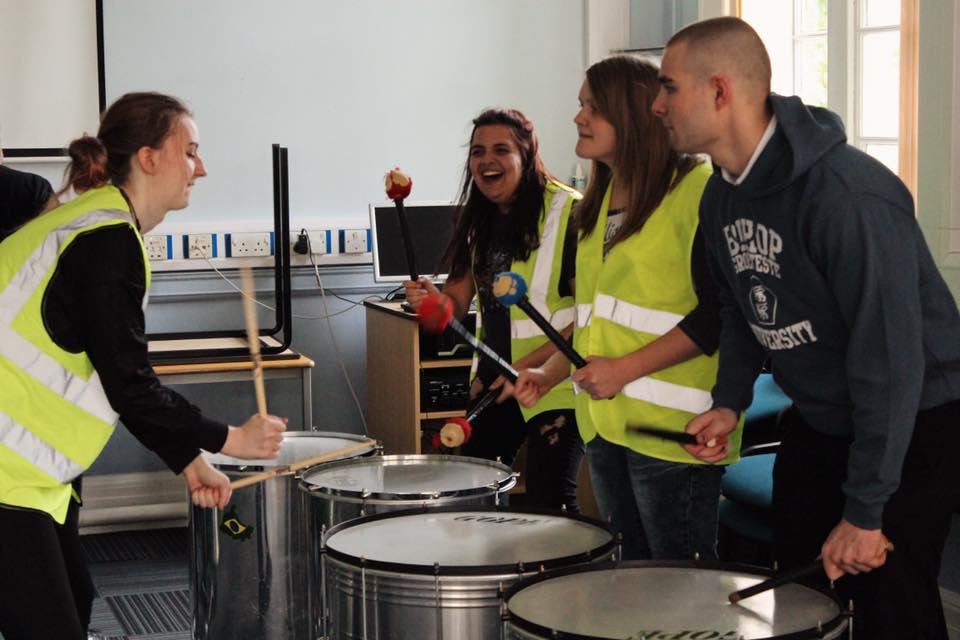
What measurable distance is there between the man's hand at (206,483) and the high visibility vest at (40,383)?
21 centimetres

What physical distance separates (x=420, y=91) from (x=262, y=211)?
0.79m

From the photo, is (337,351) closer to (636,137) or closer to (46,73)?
(46,73)

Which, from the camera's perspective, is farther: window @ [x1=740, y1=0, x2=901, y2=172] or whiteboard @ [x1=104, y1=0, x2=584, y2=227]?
whiteboard @ [x1=104, y1=0, x2=584, y2=227]

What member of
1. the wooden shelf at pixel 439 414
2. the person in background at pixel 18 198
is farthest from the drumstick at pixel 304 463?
the person in background at pixel 18 198

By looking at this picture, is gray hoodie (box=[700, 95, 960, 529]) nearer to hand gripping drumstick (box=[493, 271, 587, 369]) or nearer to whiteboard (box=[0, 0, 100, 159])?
hand gripping drumstick (box=[493, 271, 587, 369])

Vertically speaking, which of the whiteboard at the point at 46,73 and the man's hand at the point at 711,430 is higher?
the whiteboard at the point at 46,73

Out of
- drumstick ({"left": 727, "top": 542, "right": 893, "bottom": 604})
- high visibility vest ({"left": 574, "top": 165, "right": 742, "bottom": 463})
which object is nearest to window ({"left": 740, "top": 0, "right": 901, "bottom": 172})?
high visibility vest ({"left": 574, "top": 165, "right": 742, "bottom": 463})

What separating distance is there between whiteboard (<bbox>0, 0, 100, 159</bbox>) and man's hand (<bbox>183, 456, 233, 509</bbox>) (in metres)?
2.61

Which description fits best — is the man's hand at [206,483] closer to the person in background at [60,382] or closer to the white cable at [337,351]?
the person in background at [60,382]

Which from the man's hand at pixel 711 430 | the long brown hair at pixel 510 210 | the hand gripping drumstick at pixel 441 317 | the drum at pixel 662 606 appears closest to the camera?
the drum at pixel 662 606

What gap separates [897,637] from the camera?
186cm

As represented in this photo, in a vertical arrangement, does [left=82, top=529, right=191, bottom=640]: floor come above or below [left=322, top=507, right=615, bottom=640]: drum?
below

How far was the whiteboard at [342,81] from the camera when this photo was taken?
468cm

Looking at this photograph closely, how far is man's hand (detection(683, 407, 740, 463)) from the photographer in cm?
213
